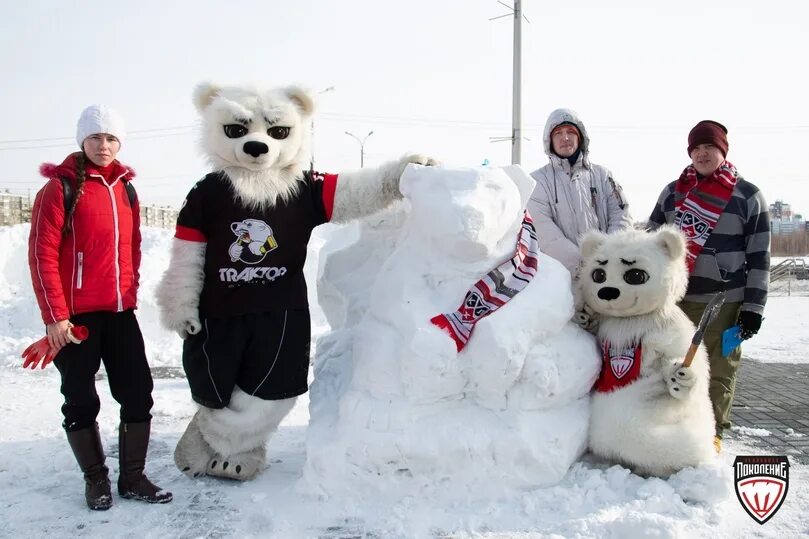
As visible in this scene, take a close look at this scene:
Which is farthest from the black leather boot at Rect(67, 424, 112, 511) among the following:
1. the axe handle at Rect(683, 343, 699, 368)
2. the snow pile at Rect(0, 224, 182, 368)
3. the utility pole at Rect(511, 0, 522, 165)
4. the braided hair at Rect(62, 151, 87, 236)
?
the utility pole at Rect(511, 0, 522, 165)

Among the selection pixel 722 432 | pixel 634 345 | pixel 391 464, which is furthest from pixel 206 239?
pixel 722 432

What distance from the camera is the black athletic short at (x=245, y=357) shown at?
3.11m

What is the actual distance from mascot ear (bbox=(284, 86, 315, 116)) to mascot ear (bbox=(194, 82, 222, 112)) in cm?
37

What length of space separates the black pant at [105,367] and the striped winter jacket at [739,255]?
3.13 metres

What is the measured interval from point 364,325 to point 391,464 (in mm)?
713

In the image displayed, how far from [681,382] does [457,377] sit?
102 cm

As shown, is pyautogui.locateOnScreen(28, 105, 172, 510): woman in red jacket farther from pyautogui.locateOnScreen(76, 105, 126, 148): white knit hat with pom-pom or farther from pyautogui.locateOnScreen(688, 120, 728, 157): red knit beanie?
pyautogui.locateOnScreen(688, 120, 728, 157): red knit beanie

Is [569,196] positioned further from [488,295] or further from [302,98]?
[302,98]

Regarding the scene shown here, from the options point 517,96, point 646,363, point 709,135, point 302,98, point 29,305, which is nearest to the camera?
point 646,363

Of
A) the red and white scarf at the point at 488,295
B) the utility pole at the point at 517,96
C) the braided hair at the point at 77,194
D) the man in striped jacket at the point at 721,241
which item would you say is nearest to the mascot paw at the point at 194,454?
the braided hair at the point at 77,194

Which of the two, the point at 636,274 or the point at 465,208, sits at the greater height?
the point at 465,208

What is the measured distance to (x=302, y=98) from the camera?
11.0ft

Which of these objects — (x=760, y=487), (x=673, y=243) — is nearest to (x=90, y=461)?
(x=673, y=243)

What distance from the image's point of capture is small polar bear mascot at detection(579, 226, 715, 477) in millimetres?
2812
